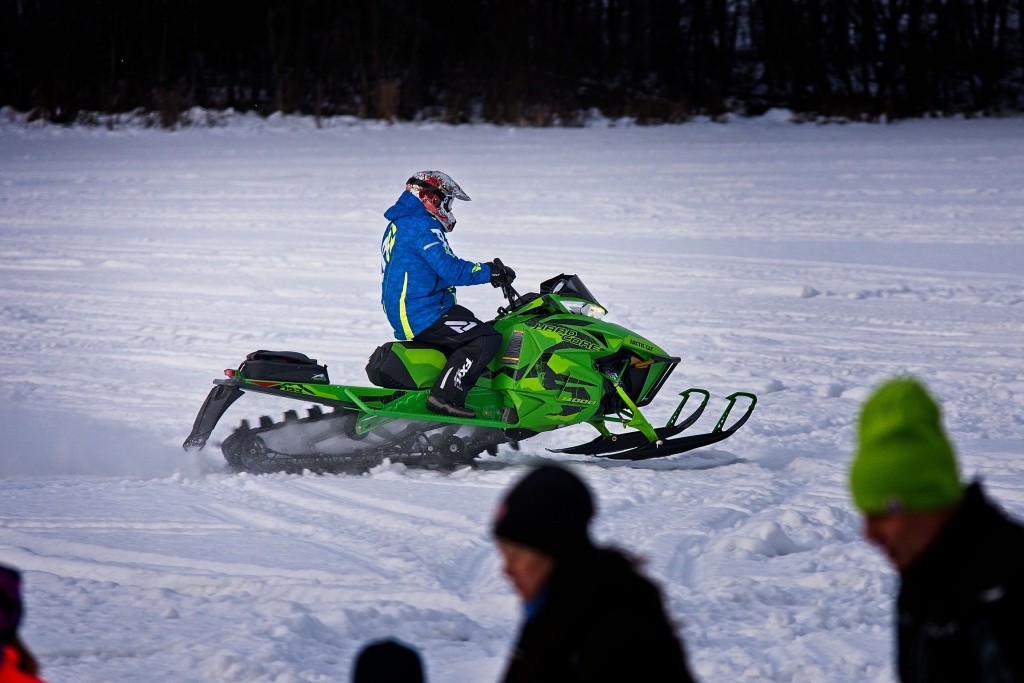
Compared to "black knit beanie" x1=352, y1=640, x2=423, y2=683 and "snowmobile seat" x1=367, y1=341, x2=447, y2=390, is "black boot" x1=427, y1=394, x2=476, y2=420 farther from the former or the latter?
"black knit beanie" x1=352, y1=640, x2=423, y2=683

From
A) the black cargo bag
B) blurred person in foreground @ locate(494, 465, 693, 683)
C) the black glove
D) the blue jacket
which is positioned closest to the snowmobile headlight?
the black glove

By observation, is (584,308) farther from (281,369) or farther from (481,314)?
(481,314)

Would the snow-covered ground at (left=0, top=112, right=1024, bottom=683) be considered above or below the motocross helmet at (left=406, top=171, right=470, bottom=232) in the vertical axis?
below

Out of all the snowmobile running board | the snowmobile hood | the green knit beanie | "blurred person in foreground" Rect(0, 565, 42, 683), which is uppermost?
the snowmobile hood

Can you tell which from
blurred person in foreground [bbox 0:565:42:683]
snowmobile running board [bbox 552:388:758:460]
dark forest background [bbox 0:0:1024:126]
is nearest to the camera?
blurred person in foreground [bbox 0:565:42:683]

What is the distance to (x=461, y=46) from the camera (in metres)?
25.4

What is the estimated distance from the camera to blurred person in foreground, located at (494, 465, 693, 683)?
1.62 metres

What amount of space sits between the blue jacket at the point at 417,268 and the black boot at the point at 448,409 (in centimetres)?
37

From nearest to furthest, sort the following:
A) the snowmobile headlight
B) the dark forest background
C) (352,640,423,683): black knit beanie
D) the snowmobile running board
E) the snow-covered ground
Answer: (352,640,423,683): black knit beanie
the snow-covered ground
the snowmobile running board
the snowmobile headlight
the dark forest background

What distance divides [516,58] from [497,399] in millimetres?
18825

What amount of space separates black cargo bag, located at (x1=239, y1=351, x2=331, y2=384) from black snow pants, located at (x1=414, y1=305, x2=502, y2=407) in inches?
23.2

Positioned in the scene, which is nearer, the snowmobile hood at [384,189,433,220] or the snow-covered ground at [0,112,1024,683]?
the snow-covered ground at [0,112,1024,683]

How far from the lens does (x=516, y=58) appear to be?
23.6 metres

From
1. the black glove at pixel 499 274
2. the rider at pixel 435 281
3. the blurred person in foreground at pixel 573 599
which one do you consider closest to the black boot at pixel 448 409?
the rider at pixel 435 281
